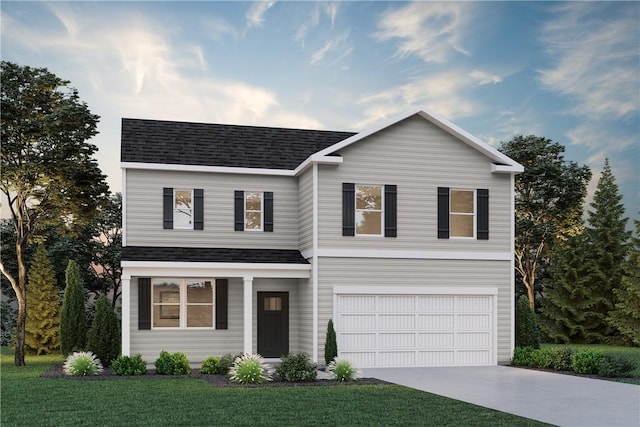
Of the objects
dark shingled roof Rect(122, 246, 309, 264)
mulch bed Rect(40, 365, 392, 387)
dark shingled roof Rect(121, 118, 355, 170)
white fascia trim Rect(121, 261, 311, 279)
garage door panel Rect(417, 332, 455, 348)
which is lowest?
mulch bed Rect(40, 365, 392, 387)

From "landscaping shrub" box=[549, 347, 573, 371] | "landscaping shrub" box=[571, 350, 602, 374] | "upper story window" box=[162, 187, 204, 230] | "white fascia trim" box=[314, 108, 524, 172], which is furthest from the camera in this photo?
"upper story window" box=[162, 187, 204, 230]

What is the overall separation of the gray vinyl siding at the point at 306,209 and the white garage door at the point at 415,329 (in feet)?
6.83

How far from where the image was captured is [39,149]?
80.6ft

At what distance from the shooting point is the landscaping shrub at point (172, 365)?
814 inches

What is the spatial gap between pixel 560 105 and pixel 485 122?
307cm

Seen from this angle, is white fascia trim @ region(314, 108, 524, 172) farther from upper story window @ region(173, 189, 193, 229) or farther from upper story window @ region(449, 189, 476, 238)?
upper story window @ region(173, 189, 193, 229)

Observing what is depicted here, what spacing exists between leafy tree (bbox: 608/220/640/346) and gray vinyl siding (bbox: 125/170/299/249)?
17.3 m

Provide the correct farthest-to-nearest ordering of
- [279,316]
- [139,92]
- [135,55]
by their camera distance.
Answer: [139,92]
[135,55]
[279,316]

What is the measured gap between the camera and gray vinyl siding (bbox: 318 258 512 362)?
22453mm

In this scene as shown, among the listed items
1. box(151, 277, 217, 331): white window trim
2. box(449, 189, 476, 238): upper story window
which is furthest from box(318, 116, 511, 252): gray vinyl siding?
box(151, 277, 217, 331): white window trim

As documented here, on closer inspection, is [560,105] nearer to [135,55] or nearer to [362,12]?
[362,12]

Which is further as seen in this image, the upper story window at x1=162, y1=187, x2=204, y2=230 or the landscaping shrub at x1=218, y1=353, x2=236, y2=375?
the upper story window at x1=162, y1=187, x2=204, y2=230

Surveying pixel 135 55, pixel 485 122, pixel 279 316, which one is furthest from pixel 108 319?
pixel 485 122

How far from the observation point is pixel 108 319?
22.6 meters
